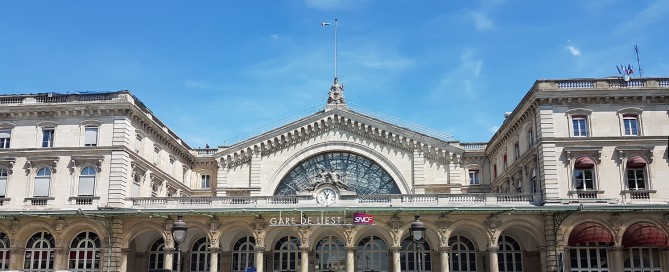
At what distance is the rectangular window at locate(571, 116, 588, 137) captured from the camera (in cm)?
4309

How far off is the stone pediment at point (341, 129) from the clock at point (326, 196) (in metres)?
9.52

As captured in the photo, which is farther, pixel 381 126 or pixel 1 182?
pixel 381 126

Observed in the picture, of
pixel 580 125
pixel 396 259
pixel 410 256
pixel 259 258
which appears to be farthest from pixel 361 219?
pixel 580 125

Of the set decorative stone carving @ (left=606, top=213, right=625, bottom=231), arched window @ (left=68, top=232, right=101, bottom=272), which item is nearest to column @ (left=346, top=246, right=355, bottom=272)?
decorative stone carving @ (left=606, top=213, right=625, bottom=231)

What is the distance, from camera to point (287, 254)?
49.9m

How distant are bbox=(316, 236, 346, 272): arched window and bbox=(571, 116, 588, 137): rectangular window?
1835 centimetres

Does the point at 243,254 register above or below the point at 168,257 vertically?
above

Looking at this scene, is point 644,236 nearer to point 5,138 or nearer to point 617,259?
point 617,259

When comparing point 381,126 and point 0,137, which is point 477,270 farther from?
point 0,137

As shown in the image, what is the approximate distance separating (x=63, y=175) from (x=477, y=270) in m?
30.0

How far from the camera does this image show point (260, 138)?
186 ft

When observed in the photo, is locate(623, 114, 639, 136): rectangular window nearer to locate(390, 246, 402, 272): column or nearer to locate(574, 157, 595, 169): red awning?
locate(574, 157, 595, 169): red awning

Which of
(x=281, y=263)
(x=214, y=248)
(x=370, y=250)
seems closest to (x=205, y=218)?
(x=214, y=248)

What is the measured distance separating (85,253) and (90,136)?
26.4 feet
